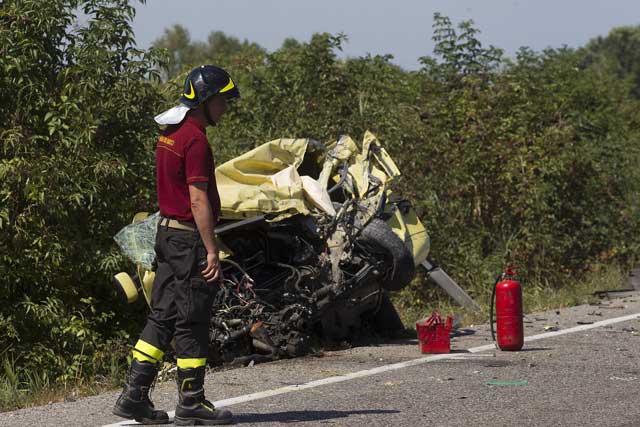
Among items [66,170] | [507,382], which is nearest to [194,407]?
[507,382]

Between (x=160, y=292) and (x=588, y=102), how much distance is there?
1509cm

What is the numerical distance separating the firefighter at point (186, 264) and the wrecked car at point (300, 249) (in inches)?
90.5

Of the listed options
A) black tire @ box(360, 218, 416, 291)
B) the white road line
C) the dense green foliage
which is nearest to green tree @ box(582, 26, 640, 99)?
the dense green foliage

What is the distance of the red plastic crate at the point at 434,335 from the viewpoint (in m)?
9.09

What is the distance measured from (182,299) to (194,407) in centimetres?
62

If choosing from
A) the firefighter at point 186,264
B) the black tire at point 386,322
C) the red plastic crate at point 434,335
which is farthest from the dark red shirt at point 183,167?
the black tire at point 386,322

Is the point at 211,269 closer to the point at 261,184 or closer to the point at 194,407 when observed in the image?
the point at 194,407

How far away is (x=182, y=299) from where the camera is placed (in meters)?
6.23

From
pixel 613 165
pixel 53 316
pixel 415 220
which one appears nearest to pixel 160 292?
pixel 53 316

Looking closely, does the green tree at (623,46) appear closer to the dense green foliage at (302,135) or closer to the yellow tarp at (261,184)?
the dense green foliage at (302,135)

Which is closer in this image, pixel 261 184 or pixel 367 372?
pixel 367 372

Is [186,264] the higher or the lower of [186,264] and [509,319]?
the higher

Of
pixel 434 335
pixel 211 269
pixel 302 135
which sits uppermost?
pixel 302 135

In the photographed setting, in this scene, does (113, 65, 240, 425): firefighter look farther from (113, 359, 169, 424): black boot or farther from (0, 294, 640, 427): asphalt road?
(0, 294, 640, 427): asphalt road
